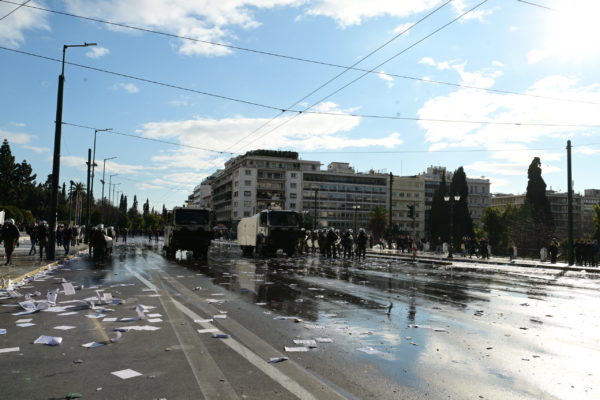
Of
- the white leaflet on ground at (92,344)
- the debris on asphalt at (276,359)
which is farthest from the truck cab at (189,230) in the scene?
the debris on asphalt at (276,359)

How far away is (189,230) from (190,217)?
0.87 meters

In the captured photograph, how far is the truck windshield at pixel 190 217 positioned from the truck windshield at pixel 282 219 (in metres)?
4.43

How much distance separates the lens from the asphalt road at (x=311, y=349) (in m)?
4.48

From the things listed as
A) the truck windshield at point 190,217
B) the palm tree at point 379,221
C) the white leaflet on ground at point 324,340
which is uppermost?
the palm tree at point 379,221

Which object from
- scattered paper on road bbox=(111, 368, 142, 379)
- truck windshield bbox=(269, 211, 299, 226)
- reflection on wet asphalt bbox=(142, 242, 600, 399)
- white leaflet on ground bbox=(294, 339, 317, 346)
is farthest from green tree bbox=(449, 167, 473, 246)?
scattered paper on road bbox=(111, 368, 142, 379)

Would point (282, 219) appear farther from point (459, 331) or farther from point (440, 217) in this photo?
point (440, 217)

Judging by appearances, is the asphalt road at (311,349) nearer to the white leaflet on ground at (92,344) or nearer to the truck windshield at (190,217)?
the white leaflet on ground at (92,344)

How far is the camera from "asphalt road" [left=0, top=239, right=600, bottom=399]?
4484 mm

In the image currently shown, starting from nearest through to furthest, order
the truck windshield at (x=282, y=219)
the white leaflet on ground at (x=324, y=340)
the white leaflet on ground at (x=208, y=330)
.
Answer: the white leaflet on ground at (x=324, y=340) → the white leaflet on ground at (x=208, y=330) → the truck windshield at (x=282, y=219)

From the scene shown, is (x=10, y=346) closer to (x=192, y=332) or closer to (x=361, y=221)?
(x=192, y=332)

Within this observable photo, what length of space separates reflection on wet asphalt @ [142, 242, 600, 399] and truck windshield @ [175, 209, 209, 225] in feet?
44.7

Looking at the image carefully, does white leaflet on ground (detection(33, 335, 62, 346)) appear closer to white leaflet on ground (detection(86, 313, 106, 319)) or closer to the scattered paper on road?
white leaflet on ground (detection(86, 313, 106, 319))

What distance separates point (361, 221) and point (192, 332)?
12444 centimetres

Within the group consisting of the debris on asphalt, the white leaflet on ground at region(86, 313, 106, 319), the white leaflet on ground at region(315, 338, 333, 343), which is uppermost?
the debris on asphalt
